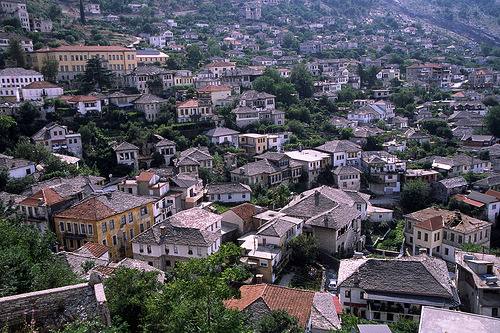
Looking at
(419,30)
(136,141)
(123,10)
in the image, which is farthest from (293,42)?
(136,141)

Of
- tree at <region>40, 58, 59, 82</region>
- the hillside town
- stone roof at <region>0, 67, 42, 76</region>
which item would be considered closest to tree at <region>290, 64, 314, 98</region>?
the hillside town

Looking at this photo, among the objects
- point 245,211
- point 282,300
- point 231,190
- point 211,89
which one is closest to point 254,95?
point 211,89

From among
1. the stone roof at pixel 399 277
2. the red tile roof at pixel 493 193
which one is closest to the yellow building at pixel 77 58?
the stone roof at pixel 399 277

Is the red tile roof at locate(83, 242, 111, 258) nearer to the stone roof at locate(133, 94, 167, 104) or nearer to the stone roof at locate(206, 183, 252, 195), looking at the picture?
the stone roof at locate(206, 183, 252, 195)

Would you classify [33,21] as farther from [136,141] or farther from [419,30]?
[419,30]

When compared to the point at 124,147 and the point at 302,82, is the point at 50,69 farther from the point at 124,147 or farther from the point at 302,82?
the point at 302,82

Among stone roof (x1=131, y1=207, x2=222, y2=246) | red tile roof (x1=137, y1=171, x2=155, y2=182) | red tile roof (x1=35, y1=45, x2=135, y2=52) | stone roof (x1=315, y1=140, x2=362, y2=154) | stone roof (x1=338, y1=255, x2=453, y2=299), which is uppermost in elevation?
red tile roof (x1=35, y1=45, x2=135, y2=52)
